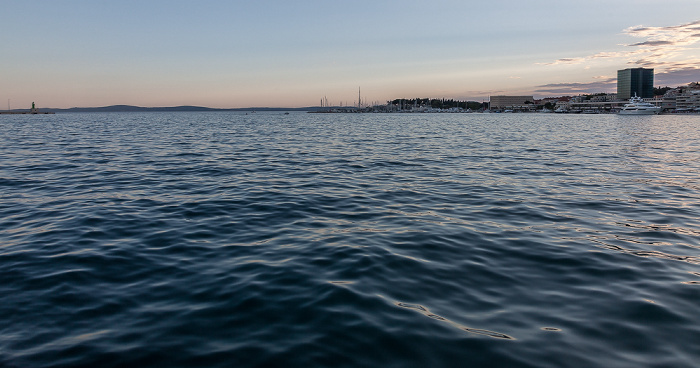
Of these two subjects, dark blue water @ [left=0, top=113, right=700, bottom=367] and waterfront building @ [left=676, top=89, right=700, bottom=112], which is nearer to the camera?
dark blue water @ [left=0, top=113, right=700, bottom=367]

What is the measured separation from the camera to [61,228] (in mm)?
10219

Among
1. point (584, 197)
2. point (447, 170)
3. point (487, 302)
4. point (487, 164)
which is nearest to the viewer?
point (487, 302)

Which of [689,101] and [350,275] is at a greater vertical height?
[689,101]

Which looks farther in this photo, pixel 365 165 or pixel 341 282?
pixel 365 165

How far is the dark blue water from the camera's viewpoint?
194 inches

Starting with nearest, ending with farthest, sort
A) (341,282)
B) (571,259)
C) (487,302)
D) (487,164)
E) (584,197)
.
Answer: (487,302) < (341,282) < (571,259) < (584,197) < (487,164)

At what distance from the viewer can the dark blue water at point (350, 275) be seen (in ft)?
16.1

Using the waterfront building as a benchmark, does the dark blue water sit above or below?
below

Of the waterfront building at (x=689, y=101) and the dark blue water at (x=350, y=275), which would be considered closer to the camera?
the dark blue water at (x=350, y=275)

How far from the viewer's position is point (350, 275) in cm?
714

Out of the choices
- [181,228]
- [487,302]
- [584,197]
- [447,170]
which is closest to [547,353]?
[487,302]

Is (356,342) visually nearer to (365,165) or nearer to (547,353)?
(547,353)

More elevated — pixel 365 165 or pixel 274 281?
pixel 365 165

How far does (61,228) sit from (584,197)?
15038 millimetres
